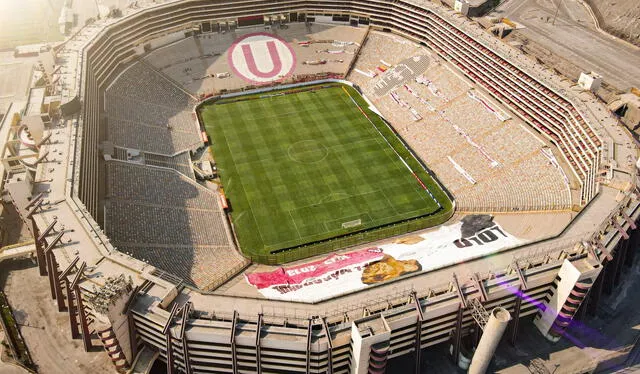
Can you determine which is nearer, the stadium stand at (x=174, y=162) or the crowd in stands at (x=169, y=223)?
the crowd in stands at (x=169, y=223)

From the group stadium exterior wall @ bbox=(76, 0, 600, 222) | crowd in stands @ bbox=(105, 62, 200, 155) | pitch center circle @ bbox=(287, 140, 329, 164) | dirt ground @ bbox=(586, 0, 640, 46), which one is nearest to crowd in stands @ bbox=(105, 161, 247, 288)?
crowd in stands @ bbox=(105, 62, 200, 155)

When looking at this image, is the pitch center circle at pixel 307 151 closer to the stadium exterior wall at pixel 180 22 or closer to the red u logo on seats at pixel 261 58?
the red u logo on seats at pixel 261 58

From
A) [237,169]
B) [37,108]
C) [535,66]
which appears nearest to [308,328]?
[237,169]

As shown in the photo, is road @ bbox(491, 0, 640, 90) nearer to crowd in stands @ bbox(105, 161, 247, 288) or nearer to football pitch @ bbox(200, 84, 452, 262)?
football pitch @ bbox(200, 84, 452, 262)

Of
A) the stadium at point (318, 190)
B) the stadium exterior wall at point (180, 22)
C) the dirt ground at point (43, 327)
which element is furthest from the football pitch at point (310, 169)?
the dirt ground at point (43, 327)

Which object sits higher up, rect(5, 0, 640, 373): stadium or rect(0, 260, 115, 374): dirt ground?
rect(5, 0, 640, 373): stadium

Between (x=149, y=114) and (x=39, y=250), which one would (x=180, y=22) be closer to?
(x=149, y=114)
